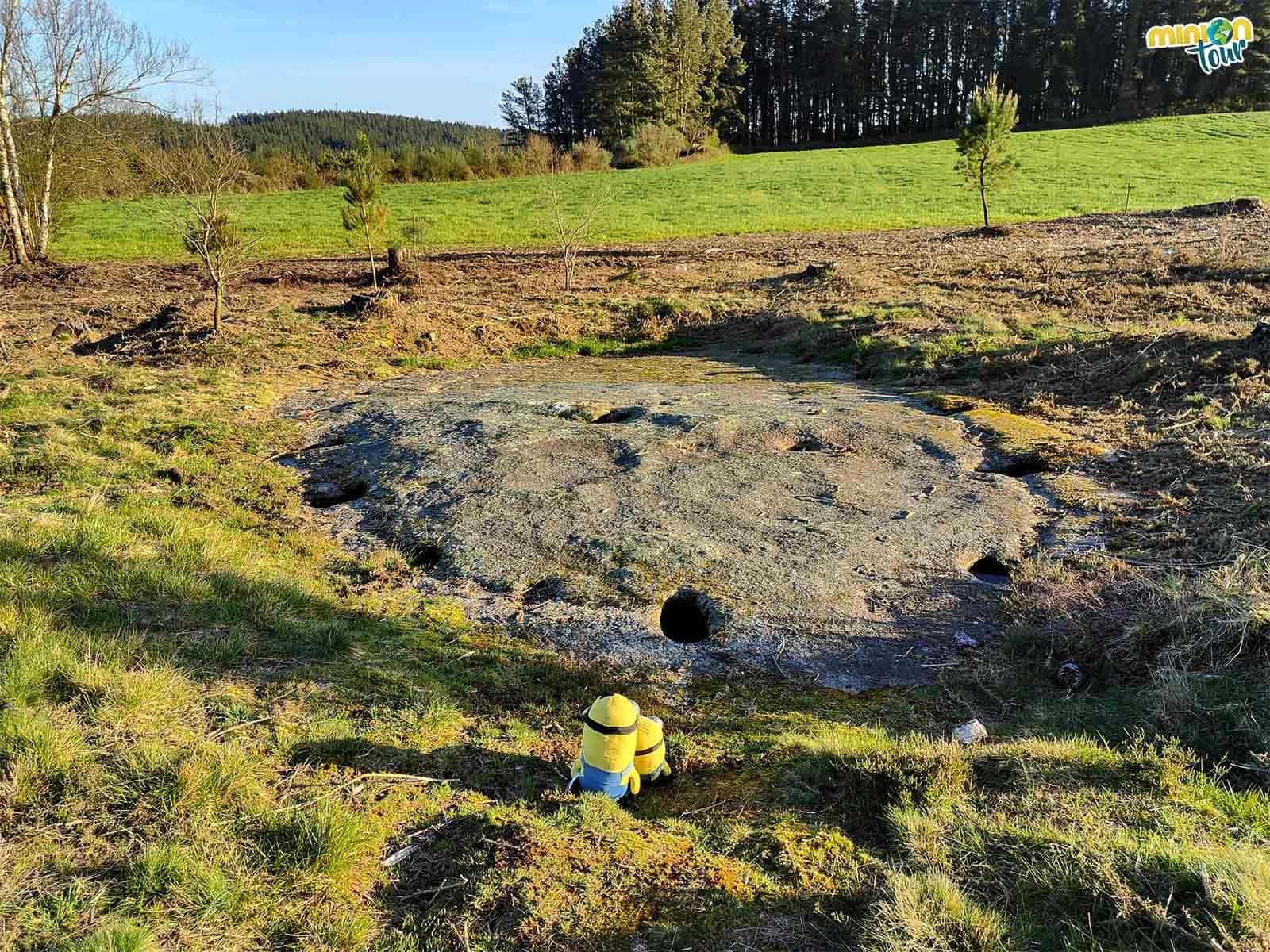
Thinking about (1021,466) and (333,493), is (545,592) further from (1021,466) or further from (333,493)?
(1021,466)

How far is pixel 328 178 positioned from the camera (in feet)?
139

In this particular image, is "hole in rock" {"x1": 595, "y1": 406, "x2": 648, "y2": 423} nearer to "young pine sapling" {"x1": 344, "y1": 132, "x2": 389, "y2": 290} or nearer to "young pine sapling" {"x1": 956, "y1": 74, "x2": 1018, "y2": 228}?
"young pine sapling" {"x1": 344, "y1": 132, "x2": 389, "y2": 290}

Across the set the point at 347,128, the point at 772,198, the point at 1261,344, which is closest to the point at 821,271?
the point at 1261,344

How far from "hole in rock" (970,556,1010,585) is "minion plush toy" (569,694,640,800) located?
10.7 ft

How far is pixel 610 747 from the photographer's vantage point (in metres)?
3.03

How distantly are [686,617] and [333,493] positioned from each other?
3741 millimetres

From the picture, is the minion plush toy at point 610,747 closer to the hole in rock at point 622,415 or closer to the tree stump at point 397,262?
the hole in rock at point 622,415

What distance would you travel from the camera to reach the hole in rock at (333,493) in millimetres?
6828

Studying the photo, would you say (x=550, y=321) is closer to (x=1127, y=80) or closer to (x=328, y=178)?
(x=328, y=178)

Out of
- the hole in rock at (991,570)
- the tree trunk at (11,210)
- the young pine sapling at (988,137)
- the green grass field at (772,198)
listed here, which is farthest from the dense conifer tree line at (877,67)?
the hole in rock at (991,570)

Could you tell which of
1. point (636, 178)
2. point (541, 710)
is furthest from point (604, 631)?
point (636, 178)

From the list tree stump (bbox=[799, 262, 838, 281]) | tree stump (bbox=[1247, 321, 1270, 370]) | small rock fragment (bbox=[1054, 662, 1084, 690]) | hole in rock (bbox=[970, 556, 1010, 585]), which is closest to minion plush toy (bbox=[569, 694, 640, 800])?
small rock fragment (bbox=[1054, 662, 1084, 690])

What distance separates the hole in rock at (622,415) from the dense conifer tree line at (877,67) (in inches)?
2171

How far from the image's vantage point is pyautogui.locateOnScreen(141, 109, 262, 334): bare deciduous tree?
38.4 feet
